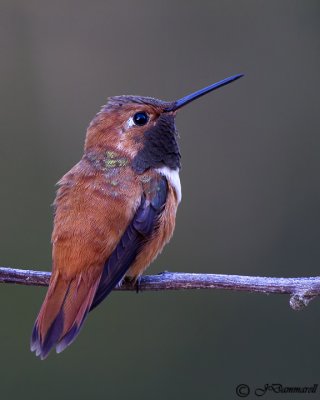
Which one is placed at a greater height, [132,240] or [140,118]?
[140,118]

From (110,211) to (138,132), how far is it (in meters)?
0.69

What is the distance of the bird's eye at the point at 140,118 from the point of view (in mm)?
4711

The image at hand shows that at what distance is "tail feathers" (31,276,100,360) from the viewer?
12.8 ft

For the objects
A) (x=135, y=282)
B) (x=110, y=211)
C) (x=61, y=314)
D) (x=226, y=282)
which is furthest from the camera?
(x=135, y=282)

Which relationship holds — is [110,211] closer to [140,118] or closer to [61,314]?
[61,314]

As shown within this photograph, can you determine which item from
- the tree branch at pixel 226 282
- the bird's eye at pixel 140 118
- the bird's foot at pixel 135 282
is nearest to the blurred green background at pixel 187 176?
the bird's foot at pixel 135 282

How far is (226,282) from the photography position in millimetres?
4059

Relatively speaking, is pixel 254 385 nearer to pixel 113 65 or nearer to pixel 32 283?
pixel 32 283

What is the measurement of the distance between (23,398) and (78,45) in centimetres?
373

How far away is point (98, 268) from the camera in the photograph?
4078 mm

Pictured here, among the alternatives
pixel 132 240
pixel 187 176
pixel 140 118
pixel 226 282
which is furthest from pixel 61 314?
pixel 187 176

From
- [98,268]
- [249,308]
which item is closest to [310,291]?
[98,268]

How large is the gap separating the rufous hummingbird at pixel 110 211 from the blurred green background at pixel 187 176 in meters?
2.15

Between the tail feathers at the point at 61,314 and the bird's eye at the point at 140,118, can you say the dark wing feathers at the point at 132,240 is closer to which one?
the tail feathers at the point at 61,314
